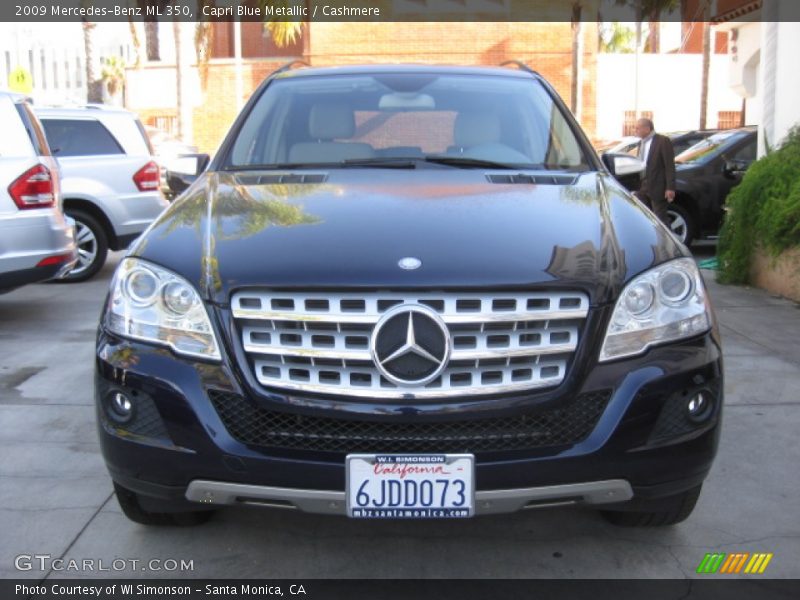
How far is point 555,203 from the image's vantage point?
343 cm

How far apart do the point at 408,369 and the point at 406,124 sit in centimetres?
187

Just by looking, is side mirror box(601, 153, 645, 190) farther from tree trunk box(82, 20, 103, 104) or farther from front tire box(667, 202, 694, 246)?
tree trunk box(82, 20, 103, 104)

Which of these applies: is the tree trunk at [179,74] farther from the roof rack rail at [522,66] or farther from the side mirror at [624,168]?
the side mirror at [624,168]

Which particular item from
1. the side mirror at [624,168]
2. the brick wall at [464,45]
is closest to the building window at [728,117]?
the brick wall at [464,45]

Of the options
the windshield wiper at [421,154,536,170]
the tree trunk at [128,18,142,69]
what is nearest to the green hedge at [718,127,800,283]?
the windshield wiper at [421,154,536,170]

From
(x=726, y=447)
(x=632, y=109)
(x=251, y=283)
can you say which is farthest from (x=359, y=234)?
(x=632, y=109)

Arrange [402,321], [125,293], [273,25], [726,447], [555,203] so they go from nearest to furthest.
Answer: [402,321], [125,293], [555,203], [726,447], [273,25]

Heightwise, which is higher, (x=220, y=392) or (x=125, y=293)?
(x=125, y=293)

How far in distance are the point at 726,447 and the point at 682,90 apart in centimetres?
3192

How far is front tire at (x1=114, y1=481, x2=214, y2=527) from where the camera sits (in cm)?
333

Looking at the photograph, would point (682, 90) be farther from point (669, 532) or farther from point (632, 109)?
point (669, 532)

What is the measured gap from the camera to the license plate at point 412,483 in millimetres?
2764

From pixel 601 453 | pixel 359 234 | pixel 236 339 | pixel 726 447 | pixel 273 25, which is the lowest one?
pixel 726 447

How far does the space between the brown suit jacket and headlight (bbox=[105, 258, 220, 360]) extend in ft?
26.9
